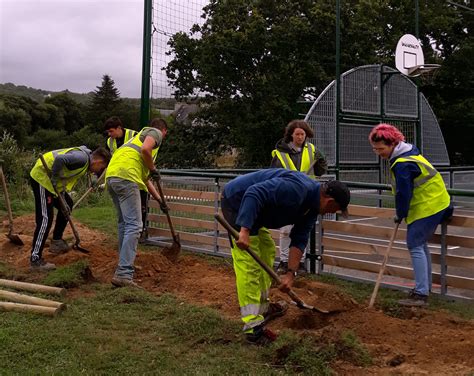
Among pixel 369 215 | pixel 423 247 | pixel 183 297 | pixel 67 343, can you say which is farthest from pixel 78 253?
pixel 423 247

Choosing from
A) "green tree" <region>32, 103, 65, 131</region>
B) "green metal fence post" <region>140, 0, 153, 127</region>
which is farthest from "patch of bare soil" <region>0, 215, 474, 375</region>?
"green tree" <region>32, 103, 65, 131</region>

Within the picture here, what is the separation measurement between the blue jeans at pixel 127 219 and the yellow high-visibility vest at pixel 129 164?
0.21 ft

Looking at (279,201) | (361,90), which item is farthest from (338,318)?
(361,90)

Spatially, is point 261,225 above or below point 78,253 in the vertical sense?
above

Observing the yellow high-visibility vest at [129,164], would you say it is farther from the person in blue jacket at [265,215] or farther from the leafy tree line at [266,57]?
the leafy tree line at [266,57]

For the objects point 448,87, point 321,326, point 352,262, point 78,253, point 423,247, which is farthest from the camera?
point 448,87

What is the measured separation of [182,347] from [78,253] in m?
3.73

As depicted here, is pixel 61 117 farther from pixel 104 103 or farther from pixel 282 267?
pixel 282 267

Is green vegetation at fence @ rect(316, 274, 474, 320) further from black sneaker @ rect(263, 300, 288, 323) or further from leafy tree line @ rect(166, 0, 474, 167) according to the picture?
leafy tree line @ rect(166, 0, 474, 167)

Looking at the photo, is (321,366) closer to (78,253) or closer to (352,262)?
(352,262)

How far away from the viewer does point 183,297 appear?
5.90m

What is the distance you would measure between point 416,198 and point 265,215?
6.42ft

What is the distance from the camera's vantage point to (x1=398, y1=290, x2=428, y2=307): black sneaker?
5.38 metres

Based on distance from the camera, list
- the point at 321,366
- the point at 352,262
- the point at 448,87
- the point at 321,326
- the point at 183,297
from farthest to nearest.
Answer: the point at 448,87, the point at 352,262, the point at 183,297, the point at 321,326, the point at 321,366
